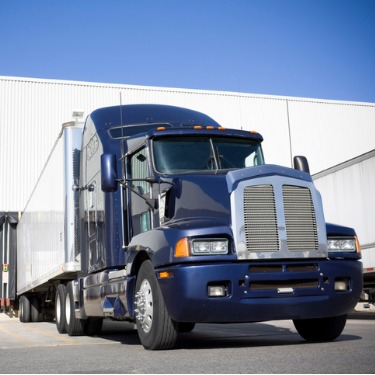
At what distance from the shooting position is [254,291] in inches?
293

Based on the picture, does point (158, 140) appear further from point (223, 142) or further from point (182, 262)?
point (182, 262)

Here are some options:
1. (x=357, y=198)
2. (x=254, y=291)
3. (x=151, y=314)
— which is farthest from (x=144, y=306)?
Result: (x=357, y=198)

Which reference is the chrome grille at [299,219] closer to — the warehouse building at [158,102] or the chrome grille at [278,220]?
the chrome grille at [278,220]

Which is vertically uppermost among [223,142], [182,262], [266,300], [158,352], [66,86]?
[66,86]

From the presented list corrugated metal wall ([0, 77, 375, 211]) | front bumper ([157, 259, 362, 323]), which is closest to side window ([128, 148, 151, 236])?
front bumper ([157, 259, 362, 323])

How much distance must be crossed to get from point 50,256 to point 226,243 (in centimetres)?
746

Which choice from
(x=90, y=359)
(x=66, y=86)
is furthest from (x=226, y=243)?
(x=66, y=86)

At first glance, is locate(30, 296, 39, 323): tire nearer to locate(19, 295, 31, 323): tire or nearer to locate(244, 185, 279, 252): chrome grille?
locate(19, 295, 31, 323): tire

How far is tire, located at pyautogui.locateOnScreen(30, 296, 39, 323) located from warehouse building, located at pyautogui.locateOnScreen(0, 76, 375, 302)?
496 centimetres

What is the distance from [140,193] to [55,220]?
16.6 feet

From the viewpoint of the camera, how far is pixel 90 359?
7.11 m

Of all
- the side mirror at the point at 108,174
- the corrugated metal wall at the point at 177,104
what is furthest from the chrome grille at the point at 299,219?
the corrugated metal wall at the point at 177,104

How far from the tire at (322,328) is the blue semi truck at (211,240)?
0.02 metres

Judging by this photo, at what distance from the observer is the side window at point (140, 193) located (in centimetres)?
877
